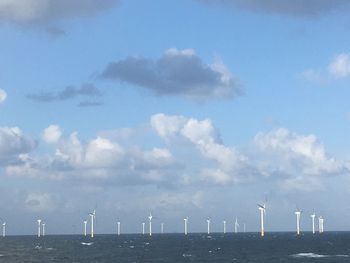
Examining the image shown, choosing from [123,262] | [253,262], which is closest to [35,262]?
[123,262]

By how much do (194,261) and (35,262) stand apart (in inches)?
1877

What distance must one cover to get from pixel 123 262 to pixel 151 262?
8221mm

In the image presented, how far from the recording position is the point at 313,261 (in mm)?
178875

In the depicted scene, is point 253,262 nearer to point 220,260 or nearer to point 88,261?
point 220,260

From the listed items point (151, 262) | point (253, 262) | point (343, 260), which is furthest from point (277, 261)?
point (151, 262)

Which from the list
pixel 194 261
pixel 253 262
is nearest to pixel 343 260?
pixel 253 262

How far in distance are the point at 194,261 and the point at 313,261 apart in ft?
113

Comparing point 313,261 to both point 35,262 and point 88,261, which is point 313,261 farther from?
point 35,262

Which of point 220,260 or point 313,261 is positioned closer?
point 313,261

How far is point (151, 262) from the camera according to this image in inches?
7244

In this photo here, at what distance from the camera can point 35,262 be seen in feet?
618

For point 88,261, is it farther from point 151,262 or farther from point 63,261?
point 151,262

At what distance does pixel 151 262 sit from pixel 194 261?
41.9 ft

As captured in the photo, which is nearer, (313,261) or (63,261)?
(313,261)
